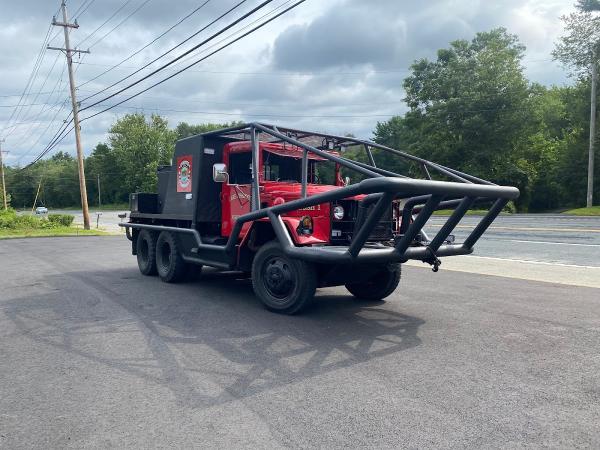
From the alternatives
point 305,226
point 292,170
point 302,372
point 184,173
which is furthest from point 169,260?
point 302,372

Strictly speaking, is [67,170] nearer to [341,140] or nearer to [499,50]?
[499,50]

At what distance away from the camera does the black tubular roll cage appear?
5.08 m

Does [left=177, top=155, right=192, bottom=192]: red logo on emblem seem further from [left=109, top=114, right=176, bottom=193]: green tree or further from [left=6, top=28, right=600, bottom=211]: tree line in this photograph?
[left=109, top=114, right=176, bottom=193]: green tree

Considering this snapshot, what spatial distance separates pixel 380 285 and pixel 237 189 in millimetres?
2583

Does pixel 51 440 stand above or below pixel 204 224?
below

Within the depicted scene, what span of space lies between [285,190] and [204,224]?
74.6 inches

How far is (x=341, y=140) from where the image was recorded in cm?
783

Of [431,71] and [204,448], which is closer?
[204,448]

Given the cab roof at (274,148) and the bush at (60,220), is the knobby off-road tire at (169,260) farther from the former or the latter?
the bush at (60,220)

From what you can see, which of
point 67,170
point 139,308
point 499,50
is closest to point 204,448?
point 139,308

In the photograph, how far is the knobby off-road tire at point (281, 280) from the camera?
6152 mm

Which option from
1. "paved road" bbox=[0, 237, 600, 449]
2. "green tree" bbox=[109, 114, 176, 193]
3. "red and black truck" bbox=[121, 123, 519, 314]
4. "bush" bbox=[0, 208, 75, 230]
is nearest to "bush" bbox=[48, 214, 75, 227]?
"bush" bbox=[0, 208, 75, 230]

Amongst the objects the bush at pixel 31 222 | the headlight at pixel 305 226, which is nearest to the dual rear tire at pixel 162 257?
the headlight at pixel 305 226

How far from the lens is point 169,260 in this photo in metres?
9.24
